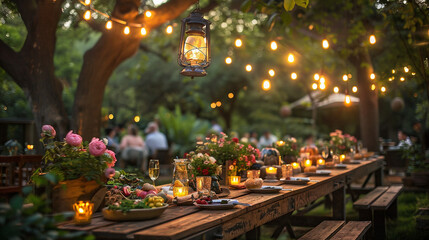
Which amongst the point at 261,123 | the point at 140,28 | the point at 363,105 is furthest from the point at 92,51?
the point at 261,123

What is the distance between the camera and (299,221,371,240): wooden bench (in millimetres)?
4574

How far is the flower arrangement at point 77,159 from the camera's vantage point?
3.12 m

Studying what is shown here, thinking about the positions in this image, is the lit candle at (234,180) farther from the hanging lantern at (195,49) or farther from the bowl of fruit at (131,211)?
the bowl of fruit at (131,211)

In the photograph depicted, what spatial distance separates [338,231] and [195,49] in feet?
8.14

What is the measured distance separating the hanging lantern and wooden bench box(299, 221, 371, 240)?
76.4 inches

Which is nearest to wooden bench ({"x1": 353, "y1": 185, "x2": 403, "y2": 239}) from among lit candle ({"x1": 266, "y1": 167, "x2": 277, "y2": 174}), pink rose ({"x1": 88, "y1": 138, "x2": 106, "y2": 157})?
lit candle ({"x1": 266, "y1": 167, "x2": 277, "y2": 174})

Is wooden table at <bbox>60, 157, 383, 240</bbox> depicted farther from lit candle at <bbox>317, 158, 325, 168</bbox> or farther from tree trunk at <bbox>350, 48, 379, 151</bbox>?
tree trunk at <bbox>350, 48, 379, 151</bbox>

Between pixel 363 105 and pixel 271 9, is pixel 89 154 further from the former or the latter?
pixel 363 105

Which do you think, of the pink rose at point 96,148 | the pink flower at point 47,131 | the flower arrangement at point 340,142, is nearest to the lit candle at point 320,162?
the flower arrangement at point 340,142

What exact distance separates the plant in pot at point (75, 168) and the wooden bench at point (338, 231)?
2240 millimetres

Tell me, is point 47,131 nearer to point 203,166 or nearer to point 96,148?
point 96,148

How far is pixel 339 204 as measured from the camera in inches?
257

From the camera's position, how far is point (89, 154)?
10.6ft

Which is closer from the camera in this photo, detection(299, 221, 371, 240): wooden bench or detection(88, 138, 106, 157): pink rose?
detection(88, 138, 106, 157): pink rose
